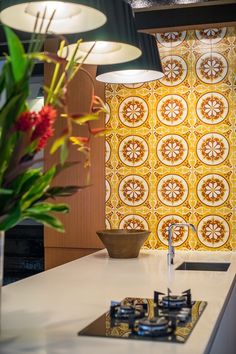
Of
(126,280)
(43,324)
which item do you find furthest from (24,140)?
(126,280)

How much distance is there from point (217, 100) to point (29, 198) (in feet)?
8.03

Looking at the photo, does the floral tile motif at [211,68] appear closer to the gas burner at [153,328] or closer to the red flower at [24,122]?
the gas burner at [153,328]

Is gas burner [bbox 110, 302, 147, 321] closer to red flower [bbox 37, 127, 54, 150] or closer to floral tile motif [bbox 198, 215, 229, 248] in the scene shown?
red flower [bbox 37, 127, 54, 150]

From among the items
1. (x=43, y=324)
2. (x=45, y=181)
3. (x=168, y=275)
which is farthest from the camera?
(x=168, y=275)

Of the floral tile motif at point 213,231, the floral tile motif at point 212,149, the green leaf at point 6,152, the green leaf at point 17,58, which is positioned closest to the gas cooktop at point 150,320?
the green leaf at point 6,152

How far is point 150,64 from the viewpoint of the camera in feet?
8.86

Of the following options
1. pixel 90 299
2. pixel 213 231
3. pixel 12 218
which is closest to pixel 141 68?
pixel 90 299

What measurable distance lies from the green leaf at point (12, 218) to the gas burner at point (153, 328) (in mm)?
462

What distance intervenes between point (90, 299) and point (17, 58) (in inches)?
40.6

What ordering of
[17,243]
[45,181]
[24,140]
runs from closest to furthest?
[24,140]
[45,181]
[17,243]

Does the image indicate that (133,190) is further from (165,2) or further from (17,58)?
(17,58)

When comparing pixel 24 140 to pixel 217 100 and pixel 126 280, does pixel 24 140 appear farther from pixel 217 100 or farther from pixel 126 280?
pixel 217 100

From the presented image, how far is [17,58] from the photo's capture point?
1251mm

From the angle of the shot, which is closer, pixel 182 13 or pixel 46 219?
pixel 46 219
